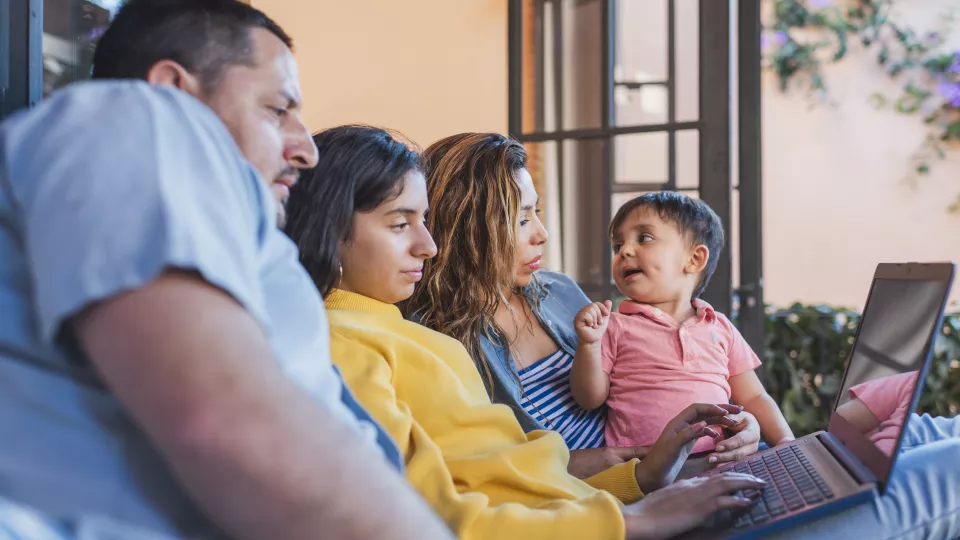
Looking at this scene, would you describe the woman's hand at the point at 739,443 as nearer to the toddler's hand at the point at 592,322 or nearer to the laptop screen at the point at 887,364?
the laptop screen at the point at 887,364

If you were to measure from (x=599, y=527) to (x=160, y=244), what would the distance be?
0.67 metres

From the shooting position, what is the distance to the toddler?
1.76 meters

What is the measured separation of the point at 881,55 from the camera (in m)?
5.39

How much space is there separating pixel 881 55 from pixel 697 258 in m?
4.12

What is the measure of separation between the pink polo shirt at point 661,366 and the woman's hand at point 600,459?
0.15 m

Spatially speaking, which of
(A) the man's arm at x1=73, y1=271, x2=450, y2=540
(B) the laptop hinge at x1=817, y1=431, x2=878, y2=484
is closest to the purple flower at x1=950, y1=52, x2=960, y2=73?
(B) the laptop hinge at x1=817, y1=431, x2=878, y2=484

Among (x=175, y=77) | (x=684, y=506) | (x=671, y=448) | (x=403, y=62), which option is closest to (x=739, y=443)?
(x=671, y=448)

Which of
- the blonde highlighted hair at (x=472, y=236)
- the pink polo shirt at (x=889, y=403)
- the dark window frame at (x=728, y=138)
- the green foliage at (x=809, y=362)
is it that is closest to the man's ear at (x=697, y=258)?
the blonde highlighted hair at (x=472, y=236)

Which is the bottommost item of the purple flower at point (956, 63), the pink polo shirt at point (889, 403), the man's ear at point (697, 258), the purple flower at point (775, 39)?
the pink polo shirt at point (889, 403)

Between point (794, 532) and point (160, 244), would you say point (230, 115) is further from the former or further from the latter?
point (794, 532)

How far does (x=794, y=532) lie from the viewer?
1025 millimetres

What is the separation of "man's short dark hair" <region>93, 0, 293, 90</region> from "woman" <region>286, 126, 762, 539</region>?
1.37 ft

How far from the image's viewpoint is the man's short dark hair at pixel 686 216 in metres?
1.98

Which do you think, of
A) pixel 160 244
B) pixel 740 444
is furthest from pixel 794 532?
pixel 160 244
